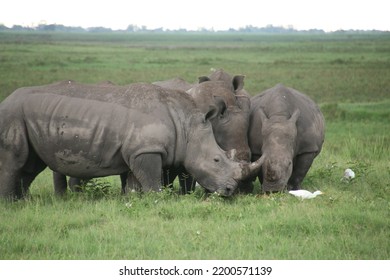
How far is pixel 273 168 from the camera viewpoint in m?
9.51

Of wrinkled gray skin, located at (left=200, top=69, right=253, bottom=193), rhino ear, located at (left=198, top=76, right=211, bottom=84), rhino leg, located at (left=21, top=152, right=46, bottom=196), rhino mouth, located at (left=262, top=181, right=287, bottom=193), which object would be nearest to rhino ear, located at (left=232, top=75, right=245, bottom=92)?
rhino ear, located at (left=198, top=76, right=211, bottom=84)

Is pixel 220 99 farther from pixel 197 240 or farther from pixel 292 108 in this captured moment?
pixel 197 240

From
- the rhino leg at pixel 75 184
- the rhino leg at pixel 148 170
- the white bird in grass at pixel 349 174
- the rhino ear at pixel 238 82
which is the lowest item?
the rhino leg at pixel 75 184

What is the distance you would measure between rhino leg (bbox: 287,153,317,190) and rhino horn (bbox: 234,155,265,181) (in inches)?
43.0

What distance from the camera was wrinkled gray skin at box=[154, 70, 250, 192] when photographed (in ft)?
33.0

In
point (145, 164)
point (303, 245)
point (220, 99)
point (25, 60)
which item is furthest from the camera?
point (25, 60)

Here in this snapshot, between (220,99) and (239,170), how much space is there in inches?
45.8

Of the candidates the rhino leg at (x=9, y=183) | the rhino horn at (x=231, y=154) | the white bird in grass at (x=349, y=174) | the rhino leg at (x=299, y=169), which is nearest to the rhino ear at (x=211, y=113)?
the rhino horn at (x=231, y=154)

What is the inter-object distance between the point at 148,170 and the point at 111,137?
2.31 ft

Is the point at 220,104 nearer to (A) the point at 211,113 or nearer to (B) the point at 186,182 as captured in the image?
(A) the point at 211,113

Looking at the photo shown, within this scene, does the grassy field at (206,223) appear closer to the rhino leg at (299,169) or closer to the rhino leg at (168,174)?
the rhino leg at (299,169)

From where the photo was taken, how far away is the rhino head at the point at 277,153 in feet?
31.2

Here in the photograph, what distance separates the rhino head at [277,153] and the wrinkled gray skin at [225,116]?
14.6 inches
